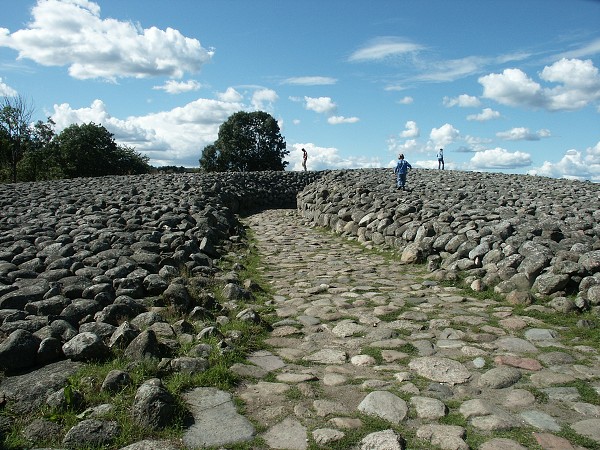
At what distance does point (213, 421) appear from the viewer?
3.27 meters

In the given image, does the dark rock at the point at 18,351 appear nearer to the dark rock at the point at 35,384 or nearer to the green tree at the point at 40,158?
the dark rock at the point at 35,384

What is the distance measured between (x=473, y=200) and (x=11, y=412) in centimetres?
1070

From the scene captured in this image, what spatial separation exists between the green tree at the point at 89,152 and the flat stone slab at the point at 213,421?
41602 mm

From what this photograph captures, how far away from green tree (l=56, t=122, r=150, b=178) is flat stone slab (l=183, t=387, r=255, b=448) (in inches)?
1638

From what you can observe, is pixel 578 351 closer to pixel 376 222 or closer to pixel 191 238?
pixel 191 238

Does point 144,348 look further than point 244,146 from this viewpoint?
No

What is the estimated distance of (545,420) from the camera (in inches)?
128

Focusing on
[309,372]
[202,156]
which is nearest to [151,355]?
[309,372]

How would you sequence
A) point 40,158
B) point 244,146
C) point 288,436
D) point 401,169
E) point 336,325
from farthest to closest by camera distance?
point 244,146 < point 40,158 < point 401,169 < point 336,325 < point 288,436

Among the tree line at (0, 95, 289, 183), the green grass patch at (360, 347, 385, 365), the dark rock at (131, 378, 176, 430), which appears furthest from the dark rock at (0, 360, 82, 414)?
the tree line at (0, 95, 289, 183)

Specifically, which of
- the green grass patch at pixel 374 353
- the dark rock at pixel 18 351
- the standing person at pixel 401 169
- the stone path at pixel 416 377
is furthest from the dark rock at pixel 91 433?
the standing person at pixel 401 169

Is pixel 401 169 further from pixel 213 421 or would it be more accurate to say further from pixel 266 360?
pixel 213 421

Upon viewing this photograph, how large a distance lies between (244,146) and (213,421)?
50.8 metres

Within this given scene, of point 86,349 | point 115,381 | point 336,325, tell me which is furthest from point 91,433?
point 336,325
